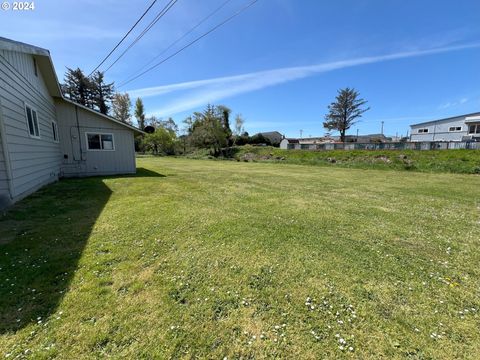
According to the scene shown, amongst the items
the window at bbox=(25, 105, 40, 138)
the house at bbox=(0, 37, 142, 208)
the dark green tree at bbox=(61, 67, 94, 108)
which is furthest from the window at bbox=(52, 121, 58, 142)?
the dark green tree at bbox=(61, 67, 94, 108)

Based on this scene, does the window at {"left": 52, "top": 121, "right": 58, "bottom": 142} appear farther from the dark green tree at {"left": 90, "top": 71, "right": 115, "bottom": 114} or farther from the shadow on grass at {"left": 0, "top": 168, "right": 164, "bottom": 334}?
the dark green tree at {"left": 90, "top": 71, "right": 115, "bottom": 114}

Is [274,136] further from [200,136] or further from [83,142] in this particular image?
[83,142]

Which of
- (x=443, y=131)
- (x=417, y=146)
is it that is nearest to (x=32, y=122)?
(x=417, y=146)

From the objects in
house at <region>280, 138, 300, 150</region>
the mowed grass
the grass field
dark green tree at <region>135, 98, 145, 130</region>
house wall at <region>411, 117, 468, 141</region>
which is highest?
dark green tree at <region>135, 98, 145, 130</region>

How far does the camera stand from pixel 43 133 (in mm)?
7961

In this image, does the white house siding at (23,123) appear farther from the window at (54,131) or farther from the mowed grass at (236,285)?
the mowed grass at (236,285)

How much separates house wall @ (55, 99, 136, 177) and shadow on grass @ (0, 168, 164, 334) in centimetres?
528

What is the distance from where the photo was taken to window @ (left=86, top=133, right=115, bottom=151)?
10.8 meters

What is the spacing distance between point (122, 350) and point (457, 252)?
14.5ft

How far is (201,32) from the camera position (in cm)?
963

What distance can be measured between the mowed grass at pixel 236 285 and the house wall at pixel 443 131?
34.9 m

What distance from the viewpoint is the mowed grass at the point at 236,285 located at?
1791 millimetres

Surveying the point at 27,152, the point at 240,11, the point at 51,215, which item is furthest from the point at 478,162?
the point at 27,152

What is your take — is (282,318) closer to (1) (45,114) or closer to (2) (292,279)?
(2) (292,279)
